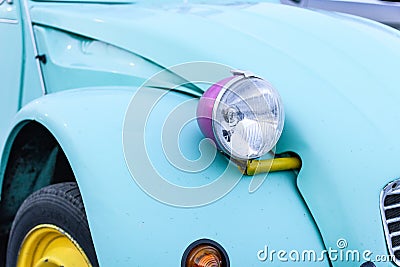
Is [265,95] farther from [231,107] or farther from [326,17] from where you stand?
[326,17]

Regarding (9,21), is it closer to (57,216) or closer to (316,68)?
(57,216)

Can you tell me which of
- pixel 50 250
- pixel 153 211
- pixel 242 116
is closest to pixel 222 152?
pixel 242 116

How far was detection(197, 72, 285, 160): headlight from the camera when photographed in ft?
4.85

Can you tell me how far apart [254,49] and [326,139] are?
1.24 feet

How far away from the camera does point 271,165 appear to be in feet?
5.09

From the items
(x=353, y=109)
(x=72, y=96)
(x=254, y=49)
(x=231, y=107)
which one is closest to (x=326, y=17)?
(x=254, y=49)

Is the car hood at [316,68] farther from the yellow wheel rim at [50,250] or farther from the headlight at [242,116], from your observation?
the yellow wheel rim at [50,250]

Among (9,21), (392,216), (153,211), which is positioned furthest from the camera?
(9,21)

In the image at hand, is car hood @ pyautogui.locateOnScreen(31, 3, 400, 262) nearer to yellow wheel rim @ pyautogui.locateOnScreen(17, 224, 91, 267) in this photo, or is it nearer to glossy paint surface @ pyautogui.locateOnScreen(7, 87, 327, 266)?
glossy paint surface @ pyautogui.locateOnScreen(7, 87, 327, 266)

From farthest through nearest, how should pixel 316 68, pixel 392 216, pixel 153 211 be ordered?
pixel 316 68, pixel 392 216, pixel 153 211

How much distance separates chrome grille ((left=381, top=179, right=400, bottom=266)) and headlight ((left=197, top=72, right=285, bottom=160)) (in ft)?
1.03

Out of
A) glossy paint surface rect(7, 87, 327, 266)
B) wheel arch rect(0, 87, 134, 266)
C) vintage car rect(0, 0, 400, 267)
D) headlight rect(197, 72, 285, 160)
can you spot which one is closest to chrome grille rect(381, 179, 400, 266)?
vintage car rect(0, 0, 400, 267)

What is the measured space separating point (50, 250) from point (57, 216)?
0.17m

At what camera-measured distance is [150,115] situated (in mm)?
1612
